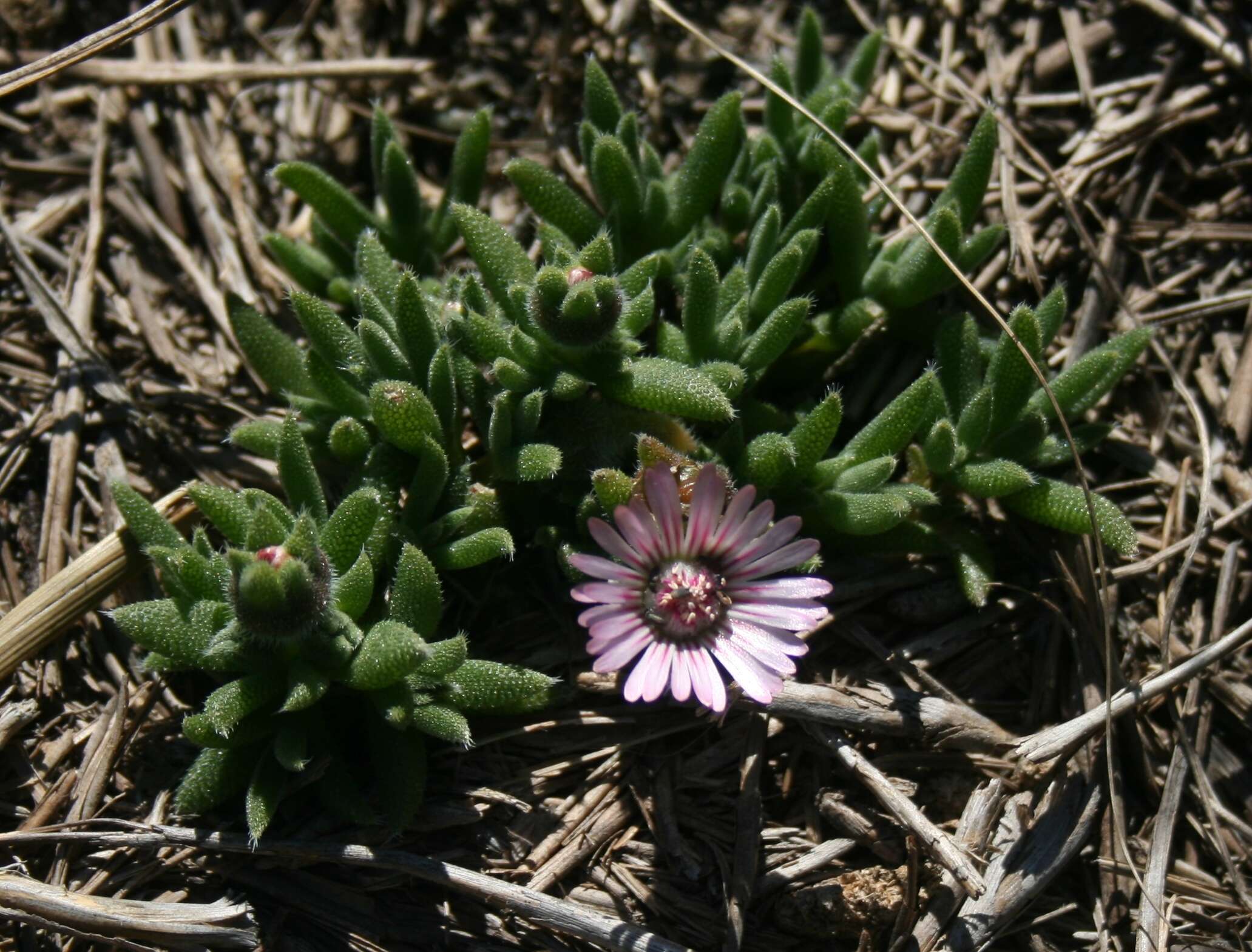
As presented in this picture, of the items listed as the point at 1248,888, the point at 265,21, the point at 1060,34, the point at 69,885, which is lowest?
the point at 1248,888

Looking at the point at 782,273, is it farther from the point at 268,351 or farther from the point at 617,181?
the point at 268,351

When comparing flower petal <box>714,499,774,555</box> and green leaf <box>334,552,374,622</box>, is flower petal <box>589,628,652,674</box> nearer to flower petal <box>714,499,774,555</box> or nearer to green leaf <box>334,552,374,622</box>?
flower petal <box>714,499,774,555</box>

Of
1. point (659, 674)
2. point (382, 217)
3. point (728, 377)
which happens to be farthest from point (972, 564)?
point (382, 217)

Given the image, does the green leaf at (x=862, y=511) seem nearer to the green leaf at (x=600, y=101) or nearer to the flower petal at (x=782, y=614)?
the flower petal at (x=782, y=614)

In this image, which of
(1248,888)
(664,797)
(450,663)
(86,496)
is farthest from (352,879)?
(1248,888)

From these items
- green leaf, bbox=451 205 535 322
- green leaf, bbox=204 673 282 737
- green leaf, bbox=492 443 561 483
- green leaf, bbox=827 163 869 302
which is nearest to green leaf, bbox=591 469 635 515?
green leaf, bbox=492 443 561 483

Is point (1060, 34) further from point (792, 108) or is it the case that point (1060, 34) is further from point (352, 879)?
point (352, 879)

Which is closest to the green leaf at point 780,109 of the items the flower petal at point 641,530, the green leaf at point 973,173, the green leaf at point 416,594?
the green leaf at point 973,173
